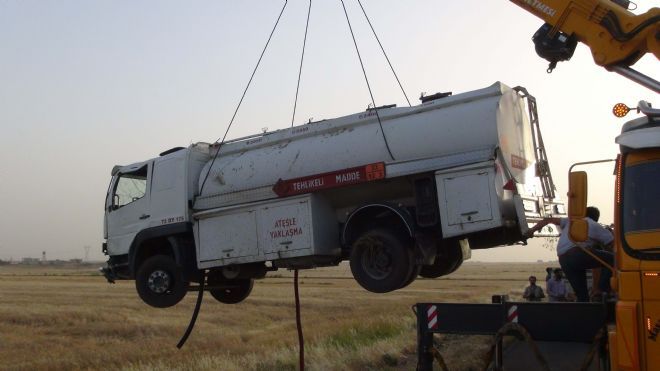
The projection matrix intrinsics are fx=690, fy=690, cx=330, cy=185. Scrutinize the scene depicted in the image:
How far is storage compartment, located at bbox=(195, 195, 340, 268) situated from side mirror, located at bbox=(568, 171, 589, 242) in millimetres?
3957

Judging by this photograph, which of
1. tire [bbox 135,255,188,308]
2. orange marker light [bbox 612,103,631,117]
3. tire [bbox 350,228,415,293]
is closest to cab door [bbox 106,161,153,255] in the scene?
tire [bbox 135,255,188,308]

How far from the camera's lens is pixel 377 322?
2542cm

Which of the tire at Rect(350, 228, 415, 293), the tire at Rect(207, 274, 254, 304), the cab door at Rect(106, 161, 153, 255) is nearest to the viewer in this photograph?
the tire at Rect(350, 228, 415, 293)

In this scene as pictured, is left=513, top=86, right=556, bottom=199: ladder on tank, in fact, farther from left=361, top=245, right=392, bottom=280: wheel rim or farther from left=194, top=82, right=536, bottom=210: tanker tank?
left=361, top=245, right=392, bottom=280: wheel rim

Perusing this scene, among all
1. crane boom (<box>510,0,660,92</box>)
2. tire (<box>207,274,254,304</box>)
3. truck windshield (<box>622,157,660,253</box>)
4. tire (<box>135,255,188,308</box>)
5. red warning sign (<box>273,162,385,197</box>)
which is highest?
crane boom (<box>510,0,660,92</box>)

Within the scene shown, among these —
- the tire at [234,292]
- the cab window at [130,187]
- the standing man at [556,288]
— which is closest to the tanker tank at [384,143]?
the cab window at [130,187]

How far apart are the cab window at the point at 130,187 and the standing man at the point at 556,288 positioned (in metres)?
8.27

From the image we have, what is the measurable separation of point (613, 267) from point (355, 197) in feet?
11.8

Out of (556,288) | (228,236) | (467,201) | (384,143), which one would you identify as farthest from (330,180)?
(556,288)

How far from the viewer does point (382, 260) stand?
8594mm

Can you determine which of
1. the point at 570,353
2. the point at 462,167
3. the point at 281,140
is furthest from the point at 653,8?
the point at 281,140

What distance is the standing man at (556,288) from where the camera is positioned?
13.8 m

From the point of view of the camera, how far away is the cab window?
436 inches

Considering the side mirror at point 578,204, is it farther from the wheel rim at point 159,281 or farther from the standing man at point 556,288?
the standing man at point 556,288
